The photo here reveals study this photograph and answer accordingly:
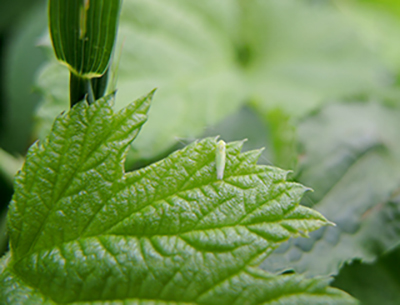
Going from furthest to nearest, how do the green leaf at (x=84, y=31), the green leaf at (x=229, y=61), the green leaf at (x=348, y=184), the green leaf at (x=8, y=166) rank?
the green leaf at (x=229, y=61), the green leaf at (x=8, y=166), the green leaf at (x=348, y=184), the green leaf at (x=84, y=31)

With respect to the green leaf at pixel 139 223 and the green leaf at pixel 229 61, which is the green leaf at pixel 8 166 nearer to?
the green leaf at pixel 229 61

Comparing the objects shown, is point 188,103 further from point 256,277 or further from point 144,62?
point 256,277

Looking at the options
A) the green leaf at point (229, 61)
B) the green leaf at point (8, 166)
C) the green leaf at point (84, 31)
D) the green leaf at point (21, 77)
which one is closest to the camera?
the green leaf at point (84, 31)

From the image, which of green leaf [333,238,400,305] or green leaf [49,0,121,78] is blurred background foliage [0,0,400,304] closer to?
green leaf [333,238,400,305]

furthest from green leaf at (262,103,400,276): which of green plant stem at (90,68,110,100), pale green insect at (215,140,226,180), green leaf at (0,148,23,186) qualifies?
green leaf at (0,148,23,186)

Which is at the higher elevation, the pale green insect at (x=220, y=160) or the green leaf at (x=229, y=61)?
the green leaf at (x=229, y=61)

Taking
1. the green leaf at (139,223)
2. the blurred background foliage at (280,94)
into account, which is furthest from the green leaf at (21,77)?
the green leaf at (139,223)

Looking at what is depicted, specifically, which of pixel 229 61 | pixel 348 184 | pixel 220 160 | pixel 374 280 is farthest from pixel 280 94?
pixel 220 160
